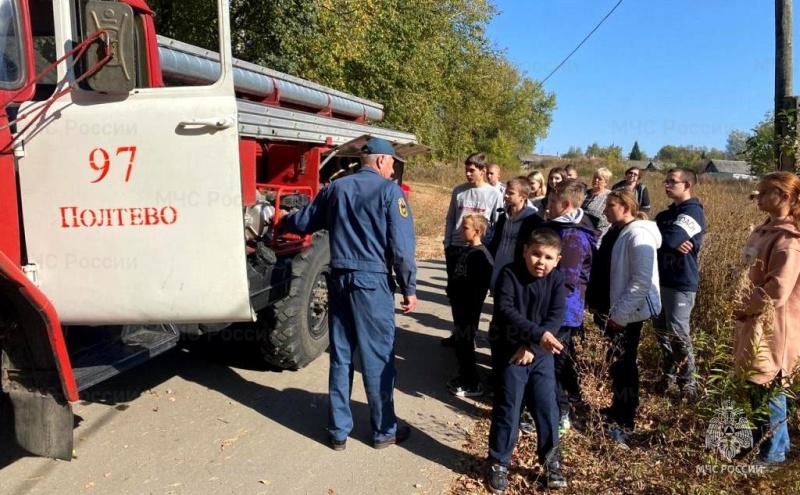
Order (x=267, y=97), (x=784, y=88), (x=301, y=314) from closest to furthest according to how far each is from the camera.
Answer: (x=301, y=314) → (x=267, y=97) → (x=784, y=88)

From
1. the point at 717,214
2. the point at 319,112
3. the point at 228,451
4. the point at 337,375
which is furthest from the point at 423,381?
the point at 717,214

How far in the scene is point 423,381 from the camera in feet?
15.1

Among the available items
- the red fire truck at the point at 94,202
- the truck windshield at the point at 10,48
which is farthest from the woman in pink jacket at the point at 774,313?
the truck windshield at the point at 10,48

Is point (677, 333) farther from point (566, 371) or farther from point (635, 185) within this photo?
point (635, 185)

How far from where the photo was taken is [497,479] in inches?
120

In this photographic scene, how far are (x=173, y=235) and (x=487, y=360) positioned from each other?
121 inches

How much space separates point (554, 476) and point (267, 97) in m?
3.69

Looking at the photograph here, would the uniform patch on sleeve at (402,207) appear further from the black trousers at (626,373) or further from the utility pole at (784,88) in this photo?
the utility pole at (784,88)

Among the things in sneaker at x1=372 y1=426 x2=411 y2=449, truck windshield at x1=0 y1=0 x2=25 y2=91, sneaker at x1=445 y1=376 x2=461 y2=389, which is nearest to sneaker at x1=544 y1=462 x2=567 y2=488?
sneaker at x1=372 y1=426 x2=411 y2=449

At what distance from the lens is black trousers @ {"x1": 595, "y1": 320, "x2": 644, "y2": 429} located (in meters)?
3.58

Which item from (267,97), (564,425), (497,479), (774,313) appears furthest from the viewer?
(267,97)

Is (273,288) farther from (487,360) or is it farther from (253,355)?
(487,360)

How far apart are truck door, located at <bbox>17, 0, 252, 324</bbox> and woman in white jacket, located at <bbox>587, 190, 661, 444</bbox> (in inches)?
88.2

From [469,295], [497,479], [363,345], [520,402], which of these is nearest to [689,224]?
[469,295]
